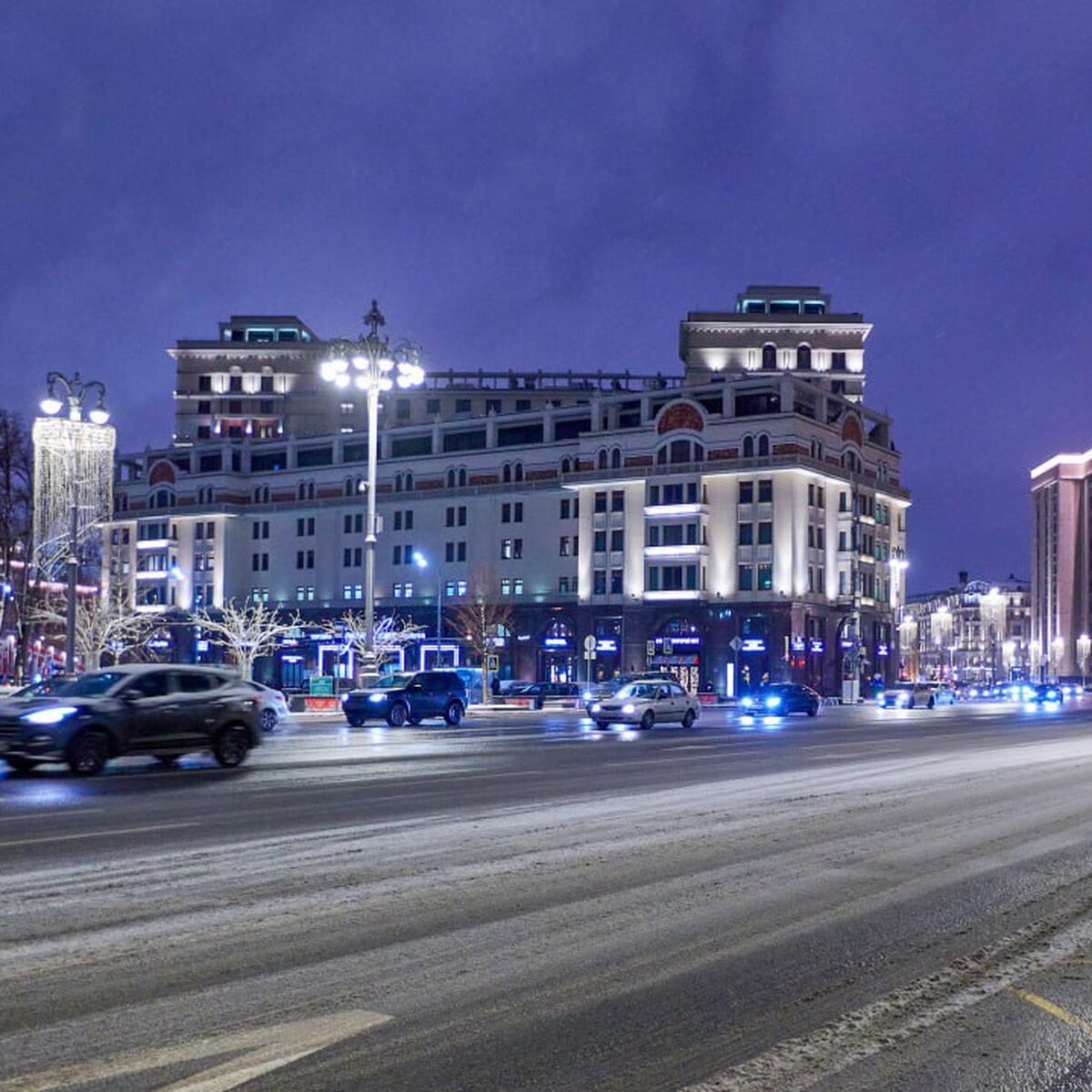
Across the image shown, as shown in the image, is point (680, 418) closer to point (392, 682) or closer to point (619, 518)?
point (619, 518)

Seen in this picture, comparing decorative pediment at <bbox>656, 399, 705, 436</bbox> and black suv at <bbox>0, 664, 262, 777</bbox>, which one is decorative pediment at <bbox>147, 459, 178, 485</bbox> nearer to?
decorative pediment at <bbox>656, 399, 705, 436</bbox>

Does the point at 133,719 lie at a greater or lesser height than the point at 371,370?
lesser

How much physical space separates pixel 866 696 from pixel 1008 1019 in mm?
88319

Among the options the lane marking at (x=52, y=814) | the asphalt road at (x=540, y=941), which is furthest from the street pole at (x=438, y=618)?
the lane marking at (x=52, y=814)

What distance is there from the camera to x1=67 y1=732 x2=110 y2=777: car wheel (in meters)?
19.8

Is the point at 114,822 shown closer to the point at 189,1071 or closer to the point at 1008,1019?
the point at 189,1071

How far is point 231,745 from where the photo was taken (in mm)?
22125

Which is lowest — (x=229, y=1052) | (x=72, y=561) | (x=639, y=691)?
(x=639, y=691)

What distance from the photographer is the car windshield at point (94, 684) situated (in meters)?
20.5

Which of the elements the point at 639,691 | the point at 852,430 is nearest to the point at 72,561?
the point at 639,691

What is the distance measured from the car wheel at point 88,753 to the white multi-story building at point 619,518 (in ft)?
224

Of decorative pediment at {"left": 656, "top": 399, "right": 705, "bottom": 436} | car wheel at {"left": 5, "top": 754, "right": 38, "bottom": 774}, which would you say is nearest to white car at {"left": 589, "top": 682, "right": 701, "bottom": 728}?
car wheel at {"left": 5, "top": 754, "right": 38, "bottom": 774}

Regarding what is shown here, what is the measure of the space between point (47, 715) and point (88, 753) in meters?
0.84

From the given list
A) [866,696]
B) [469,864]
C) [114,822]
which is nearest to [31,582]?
[114,822]
